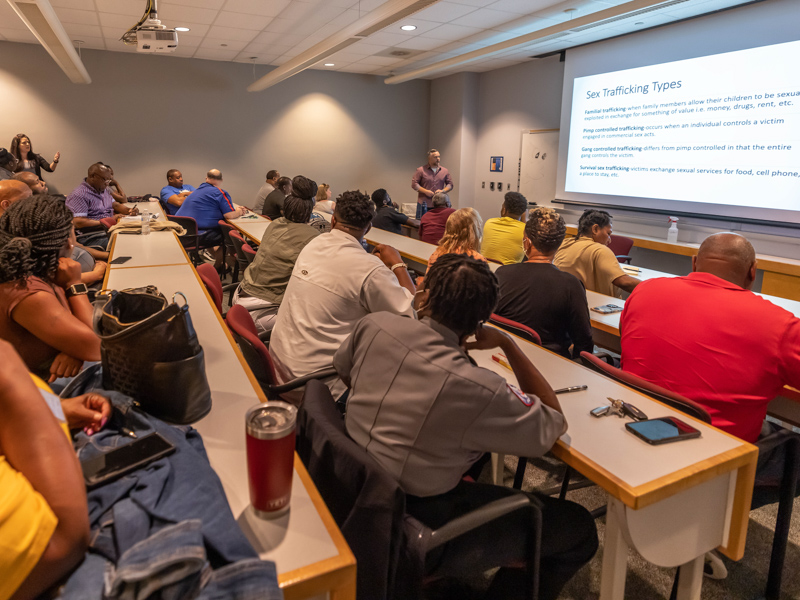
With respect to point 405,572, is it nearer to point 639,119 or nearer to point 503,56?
point 639,119

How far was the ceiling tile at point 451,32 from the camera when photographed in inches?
240

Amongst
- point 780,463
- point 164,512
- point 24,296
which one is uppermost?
point 24,296

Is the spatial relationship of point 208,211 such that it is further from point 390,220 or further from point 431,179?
point 431,179

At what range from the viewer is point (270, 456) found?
92 centimetres

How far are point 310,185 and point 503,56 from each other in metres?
5.33

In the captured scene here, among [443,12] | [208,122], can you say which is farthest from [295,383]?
[208,122]

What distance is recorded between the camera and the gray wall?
7.35 metres

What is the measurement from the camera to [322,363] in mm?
2074

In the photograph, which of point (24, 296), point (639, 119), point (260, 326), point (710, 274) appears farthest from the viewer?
point (639, 119)

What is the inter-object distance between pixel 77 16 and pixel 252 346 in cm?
583

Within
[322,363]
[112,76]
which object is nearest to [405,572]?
[322,363]

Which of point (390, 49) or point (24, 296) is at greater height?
point (390, 49)

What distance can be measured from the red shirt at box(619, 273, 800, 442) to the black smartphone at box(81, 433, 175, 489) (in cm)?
162

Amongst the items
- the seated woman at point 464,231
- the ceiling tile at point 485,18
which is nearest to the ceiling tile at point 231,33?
the ceiling tile at point 485,18
